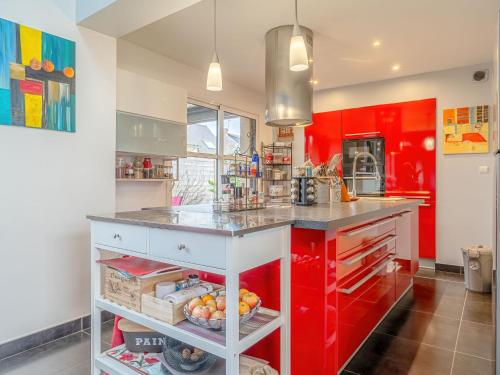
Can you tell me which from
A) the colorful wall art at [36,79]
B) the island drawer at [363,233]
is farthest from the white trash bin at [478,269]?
the colorful wall art at [36,79]

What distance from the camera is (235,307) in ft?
4.17

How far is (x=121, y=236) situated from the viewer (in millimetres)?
1659

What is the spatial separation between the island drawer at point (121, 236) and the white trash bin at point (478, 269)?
3363 millimetres

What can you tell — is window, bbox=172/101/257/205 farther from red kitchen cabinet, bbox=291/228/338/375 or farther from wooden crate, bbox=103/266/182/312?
red kitchen cabinet, bbox=291/228/338/375

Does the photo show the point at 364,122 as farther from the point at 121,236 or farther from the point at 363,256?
the point at 121,236

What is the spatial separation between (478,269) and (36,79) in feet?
13.7

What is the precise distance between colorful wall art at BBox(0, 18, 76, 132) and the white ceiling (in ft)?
3.45

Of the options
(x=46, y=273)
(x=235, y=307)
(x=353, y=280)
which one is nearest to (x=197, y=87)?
(x=46, y=273)

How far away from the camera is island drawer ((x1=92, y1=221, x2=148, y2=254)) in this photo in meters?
1.57

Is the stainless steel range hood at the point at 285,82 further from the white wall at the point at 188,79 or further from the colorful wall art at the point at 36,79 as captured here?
the colorful wall art at the point at 36,79

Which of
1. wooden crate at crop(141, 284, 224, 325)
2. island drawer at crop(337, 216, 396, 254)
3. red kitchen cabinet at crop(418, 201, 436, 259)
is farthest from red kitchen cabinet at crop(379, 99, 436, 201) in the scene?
wooden crate at crop(141, 284, 224, 325)

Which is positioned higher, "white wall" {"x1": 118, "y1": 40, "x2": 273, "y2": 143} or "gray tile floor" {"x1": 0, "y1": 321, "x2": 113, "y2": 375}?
"white wall" {"x1": 118, "y1": 40, "x2": 273, "y2": 143}

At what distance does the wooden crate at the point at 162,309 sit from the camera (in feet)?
4.92

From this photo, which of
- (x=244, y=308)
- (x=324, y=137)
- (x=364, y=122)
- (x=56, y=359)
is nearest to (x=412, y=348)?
(x=244, y=308)
